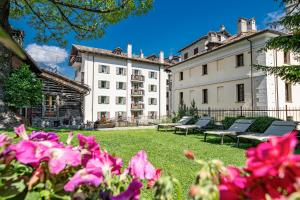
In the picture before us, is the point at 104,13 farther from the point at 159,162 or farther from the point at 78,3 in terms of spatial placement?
the point at 159,162

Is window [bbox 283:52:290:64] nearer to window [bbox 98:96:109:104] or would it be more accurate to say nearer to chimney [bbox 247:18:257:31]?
chimney [bbox 247:18:257:31]

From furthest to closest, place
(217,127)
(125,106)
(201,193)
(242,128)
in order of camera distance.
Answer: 1. (125,106)
2. (217,127)
3. (242,128)
4. (201,193)

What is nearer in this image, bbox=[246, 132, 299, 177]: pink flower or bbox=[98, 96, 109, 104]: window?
bbox=[246, 132, 299, 177]: pink flower

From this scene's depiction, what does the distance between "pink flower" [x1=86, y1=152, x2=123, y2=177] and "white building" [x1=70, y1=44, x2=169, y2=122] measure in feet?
131

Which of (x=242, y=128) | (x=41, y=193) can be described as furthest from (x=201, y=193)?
(x=242, y=128)

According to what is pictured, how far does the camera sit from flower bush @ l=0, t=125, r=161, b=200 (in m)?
0.81

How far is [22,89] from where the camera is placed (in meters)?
14.9

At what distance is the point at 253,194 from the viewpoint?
608mm

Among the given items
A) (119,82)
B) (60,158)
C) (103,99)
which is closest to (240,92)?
(60,158)

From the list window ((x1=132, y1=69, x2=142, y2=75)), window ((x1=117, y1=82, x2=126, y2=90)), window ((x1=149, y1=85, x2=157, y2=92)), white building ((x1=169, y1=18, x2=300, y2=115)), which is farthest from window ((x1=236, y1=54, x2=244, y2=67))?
window ((x1=149, y1=85, x2=157, y2=92))

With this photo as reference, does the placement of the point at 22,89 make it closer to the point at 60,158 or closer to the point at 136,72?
the point at 60,158

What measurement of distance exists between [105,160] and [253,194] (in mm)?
515

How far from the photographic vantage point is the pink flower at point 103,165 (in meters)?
0.82

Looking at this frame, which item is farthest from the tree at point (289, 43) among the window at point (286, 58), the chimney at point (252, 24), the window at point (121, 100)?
the window at point (121, 100)
